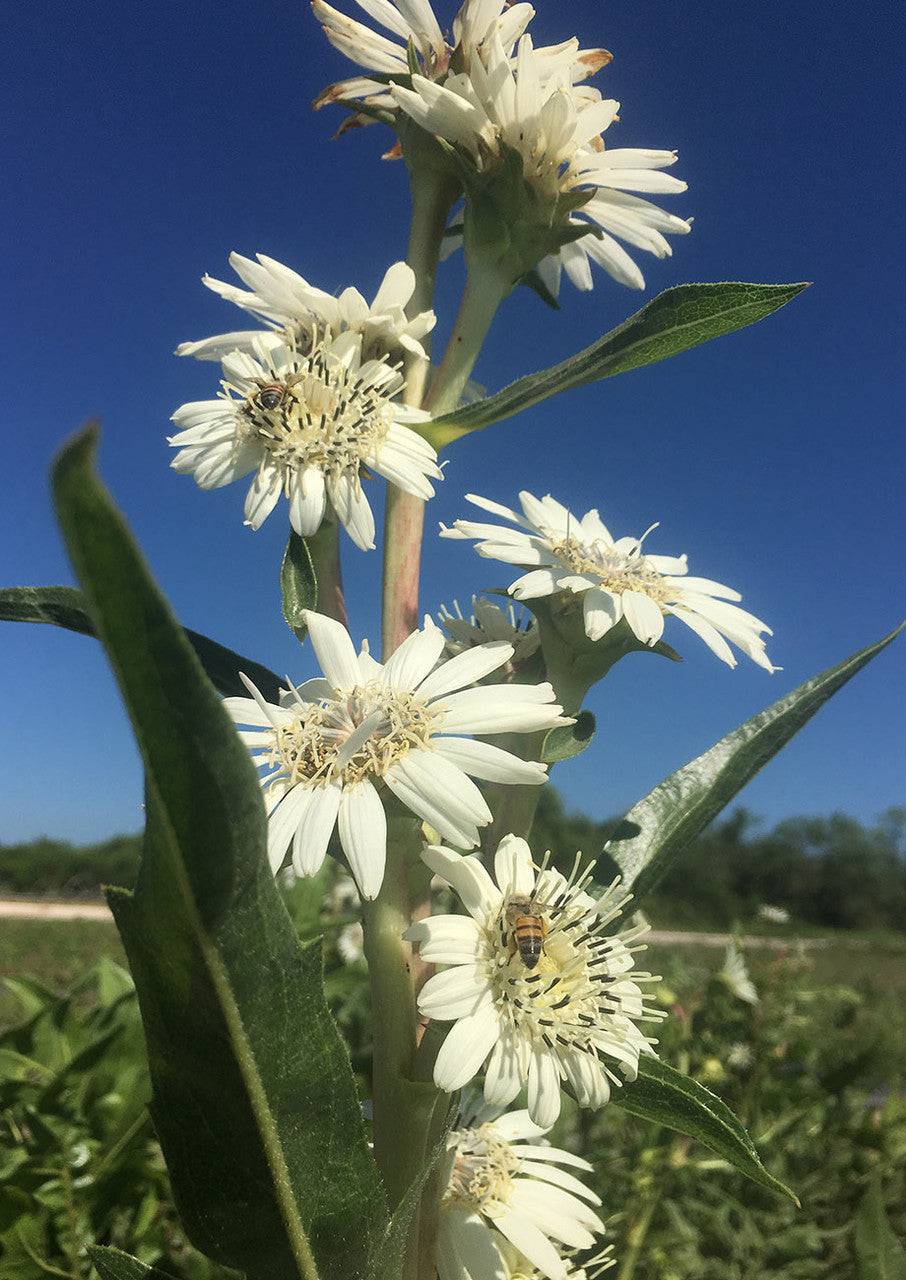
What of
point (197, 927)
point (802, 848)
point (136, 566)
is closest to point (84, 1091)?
point (197, 927)

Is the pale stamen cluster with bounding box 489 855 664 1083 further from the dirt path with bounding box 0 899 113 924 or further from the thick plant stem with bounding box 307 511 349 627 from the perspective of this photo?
the dirt path with bounding box 0 899 113 924

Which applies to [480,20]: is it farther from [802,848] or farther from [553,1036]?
[802,848]

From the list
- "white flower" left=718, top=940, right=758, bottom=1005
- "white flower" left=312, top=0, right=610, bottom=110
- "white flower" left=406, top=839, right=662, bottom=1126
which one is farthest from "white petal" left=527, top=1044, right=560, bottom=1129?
"white flower" left=718, top=940, right=758, bottom=1005

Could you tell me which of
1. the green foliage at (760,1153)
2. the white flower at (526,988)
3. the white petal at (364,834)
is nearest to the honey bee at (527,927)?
the white flower at (526,988)

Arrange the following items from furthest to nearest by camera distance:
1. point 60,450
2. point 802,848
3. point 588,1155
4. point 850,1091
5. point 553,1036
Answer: point 802,848
point 850,1091
point 588,1155
point 553,1036
point 60,450

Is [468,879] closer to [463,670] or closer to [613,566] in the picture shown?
[463,670]

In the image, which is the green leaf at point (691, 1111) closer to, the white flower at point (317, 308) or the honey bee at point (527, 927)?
the honey bee at point (527, 927)
